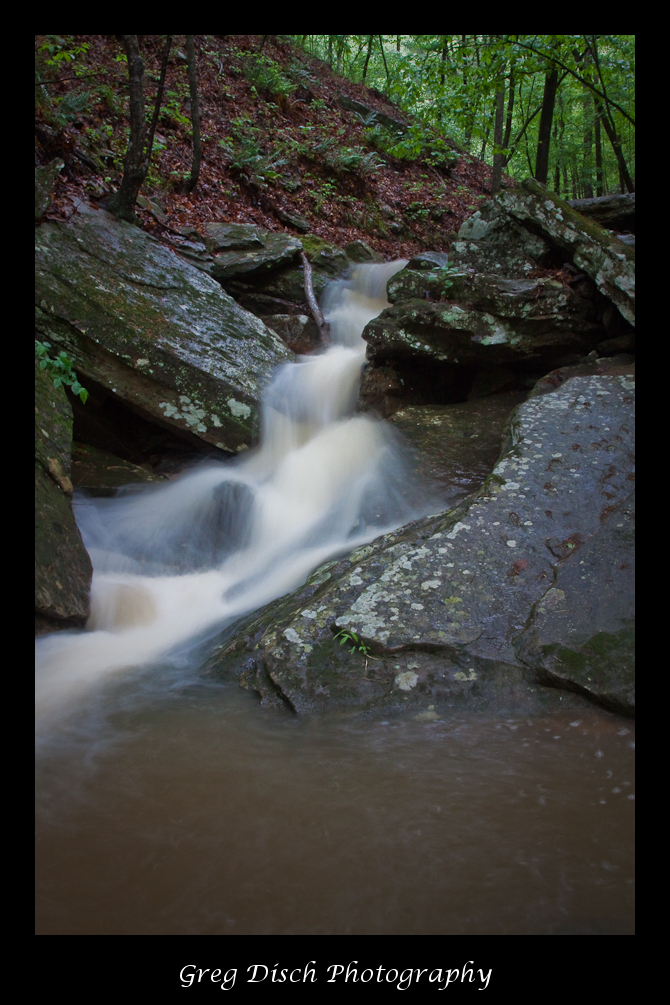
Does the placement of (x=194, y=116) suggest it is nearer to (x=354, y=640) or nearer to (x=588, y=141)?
(x=354, y=640)

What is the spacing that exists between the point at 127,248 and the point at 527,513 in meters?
5.94

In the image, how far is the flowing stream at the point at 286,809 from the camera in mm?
1934

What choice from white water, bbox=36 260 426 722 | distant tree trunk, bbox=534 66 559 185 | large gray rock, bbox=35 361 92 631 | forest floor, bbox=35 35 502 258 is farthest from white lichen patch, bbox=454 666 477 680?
distant tree trunk, bbox=534 66 559 185

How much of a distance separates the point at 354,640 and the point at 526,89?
71.8 ft

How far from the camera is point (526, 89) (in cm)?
1916

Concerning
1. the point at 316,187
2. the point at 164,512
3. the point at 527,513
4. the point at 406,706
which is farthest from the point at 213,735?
the point at 316,187

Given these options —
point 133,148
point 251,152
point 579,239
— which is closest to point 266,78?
point 251,152

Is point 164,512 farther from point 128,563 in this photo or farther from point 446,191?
point 446,191

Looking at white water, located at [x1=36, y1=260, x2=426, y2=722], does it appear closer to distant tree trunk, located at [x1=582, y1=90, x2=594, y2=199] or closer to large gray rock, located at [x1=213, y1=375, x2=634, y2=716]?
large gray rock, located at [x1=213, y1=375, x2=634, y2=716]

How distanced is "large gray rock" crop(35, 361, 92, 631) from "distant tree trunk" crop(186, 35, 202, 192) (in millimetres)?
6801

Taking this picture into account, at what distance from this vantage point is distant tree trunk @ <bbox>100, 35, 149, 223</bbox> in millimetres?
7109
